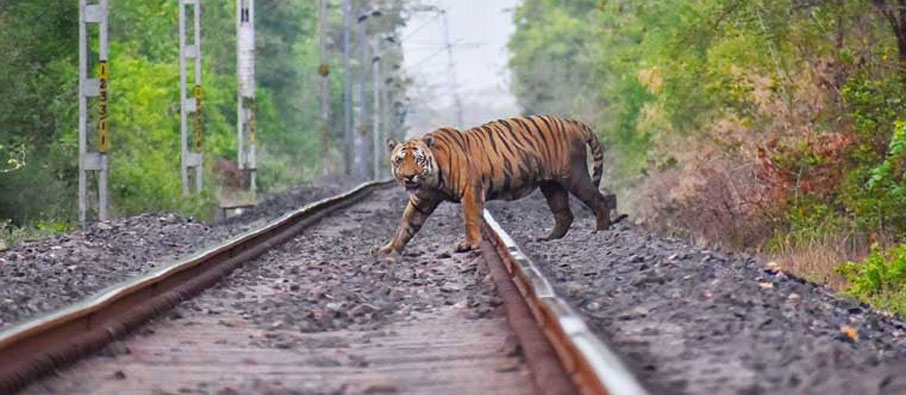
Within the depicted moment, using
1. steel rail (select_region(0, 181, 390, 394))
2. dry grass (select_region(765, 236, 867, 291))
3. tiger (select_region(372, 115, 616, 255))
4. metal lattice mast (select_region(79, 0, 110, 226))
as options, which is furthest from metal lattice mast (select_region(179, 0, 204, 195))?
steel rail (select_region(0, 181, 390, 394))

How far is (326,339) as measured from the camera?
8062mm

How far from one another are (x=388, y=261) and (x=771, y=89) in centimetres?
1167

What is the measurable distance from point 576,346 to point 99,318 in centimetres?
297

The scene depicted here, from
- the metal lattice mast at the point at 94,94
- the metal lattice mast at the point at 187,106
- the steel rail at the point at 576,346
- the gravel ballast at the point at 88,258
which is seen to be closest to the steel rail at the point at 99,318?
the gravel ballast at the point at 88,258

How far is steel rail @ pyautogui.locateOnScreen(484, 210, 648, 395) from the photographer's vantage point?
5129 mm

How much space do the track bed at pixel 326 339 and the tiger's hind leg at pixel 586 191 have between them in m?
3.40

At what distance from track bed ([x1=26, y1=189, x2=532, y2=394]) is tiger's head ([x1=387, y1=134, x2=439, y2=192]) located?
737 mm

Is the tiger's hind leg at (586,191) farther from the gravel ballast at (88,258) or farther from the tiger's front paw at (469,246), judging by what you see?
the gravel ballast at (88,258)

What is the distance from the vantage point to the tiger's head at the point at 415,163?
44.5 feet

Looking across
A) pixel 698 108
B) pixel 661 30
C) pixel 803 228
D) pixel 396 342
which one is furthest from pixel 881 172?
pixel 661 30

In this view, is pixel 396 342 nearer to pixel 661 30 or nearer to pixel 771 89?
pixel 771 89

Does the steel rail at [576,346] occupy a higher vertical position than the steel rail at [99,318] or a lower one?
higher

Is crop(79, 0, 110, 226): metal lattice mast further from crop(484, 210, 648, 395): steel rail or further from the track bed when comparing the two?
crop(484, 210, 648, 395): steel rail

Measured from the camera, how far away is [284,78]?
72125 mm
